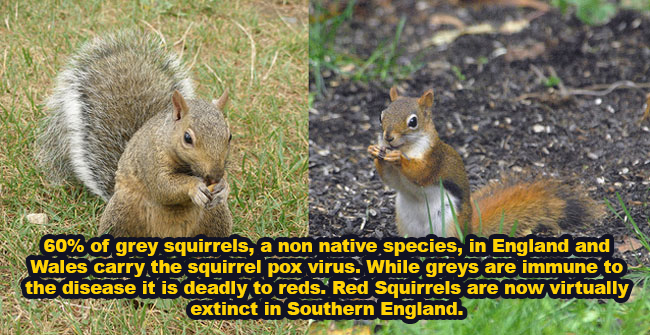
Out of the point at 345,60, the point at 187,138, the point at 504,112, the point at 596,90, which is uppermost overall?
the point at 345,60

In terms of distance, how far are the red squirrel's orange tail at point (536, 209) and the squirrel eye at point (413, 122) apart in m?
0.44

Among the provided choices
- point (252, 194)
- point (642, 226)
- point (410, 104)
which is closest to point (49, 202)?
point (252, 194)

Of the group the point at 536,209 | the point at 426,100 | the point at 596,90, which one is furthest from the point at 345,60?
the point at 426,100

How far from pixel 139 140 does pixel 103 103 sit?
1.03 feet

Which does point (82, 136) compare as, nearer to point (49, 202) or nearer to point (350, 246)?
point (49, 202)

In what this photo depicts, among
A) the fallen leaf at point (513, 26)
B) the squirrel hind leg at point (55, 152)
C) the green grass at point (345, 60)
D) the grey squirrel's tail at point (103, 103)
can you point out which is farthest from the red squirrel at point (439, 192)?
the fallen leaf at point (513, 26)

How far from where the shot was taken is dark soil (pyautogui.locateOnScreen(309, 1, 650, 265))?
299 centimetres

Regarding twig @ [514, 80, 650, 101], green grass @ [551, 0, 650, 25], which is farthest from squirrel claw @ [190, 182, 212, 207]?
green grass @ [551, 0, 650, 25]

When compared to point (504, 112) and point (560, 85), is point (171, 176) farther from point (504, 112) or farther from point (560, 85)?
point (560, 85)

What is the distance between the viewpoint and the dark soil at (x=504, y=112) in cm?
299

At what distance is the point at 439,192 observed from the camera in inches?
102

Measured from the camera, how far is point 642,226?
109 inches

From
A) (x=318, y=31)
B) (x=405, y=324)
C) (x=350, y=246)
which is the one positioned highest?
(x=318, y=31)

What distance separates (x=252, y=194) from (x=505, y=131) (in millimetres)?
1014
